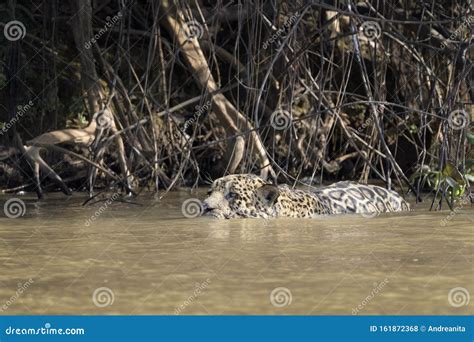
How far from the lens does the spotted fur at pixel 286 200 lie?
6383 millimetres

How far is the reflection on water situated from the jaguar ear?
0.91 feet

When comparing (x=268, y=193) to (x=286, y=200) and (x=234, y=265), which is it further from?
(x=234, y=265)

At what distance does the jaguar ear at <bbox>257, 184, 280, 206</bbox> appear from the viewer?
254 inches

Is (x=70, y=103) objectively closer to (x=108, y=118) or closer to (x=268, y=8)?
(x=108, y=118)

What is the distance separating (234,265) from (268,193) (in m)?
2.20

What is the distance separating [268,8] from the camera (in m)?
8.20

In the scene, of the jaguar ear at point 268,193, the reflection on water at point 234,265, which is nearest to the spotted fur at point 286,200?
the jaguar ear at point 268,193

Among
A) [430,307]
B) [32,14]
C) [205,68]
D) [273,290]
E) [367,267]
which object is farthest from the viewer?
[32,14]

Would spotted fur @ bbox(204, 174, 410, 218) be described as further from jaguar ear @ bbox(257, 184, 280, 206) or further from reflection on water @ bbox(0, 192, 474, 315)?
reflection on water @ bbox(0, 192, 474, 315)

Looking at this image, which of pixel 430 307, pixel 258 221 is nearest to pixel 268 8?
pixel 258 221

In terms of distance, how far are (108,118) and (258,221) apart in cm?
205

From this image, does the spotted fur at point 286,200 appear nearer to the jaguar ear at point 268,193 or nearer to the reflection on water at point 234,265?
the jaguar ear at point 268,193

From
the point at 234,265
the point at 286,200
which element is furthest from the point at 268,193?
the point at 234,265

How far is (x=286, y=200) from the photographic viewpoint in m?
6.58
